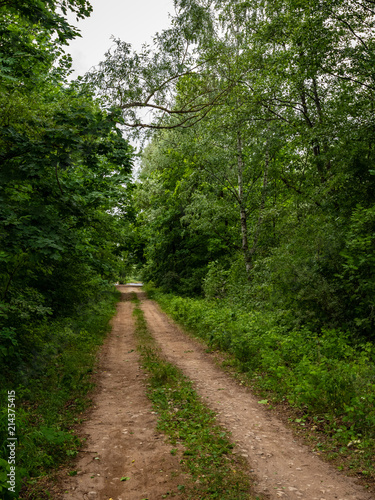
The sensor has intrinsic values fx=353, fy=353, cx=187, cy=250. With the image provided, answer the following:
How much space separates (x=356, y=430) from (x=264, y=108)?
1242cm

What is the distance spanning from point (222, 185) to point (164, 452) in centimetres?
1421

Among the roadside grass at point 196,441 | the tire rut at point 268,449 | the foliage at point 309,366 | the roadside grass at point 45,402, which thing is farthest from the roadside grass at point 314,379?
the roadside grass at point 45,402

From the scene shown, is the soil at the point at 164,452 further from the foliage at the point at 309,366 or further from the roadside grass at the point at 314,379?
the foliage at the point at 309,366

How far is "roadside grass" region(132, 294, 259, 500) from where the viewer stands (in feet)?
13.5

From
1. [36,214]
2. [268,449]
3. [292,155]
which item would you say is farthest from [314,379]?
[292,155]

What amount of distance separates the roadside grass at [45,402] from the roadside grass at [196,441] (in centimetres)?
148

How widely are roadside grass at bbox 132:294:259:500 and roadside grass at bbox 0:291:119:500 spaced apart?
4.87 feet

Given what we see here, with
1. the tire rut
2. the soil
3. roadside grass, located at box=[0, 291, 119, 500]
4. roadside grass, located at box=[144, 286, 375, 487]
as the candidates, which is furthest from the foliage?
roadside grass, located at box=[0, 291, 119, 500]

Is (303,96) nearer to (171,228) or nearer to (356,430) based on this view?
(356,430)

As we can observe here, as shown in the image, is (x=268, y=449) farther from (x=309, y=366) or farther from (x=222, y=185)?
(x=222, y=185)

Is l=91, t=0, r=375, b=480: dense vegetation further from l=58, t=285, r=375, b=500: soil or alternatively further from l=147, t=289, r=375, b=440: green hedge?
l=58, t=285, r=375, b=500: soil

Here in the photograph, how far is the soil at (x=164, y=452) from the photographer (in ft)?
13.6

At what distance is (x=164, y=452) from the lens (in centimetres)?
501

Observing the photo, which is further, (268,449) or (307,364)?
(307,364)
